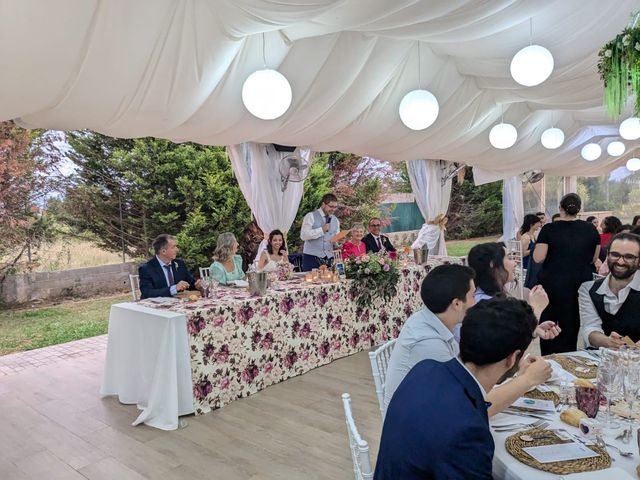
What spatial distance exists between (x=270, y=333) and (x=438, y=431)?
2687 millimetres

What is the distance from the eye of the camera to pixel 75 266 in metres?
6.57

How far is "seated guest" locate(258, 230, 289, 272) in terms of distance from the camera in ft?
14.3

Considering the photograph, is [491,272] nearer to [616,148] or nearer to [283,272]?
[283,272]

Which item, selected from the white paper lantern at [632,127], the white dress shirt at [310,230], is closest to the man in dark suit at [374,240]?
the white dress shirt at [310,230]

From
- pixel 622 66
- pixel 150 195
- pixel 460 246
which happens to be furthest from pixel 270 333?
pixel 460 246

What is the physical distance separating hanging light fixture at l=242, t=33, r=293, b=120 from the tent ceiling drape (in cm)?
23

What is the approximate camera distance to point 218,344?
3203 millimetres

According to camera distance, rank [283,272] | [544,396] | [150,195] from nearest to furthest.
Answer: [544,396] → [283,272] → [150,195]

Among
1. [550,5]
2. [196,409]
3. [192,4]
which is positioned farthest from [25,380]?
[550,5]

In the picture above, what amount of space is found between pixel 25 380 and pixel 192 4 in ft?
12.2

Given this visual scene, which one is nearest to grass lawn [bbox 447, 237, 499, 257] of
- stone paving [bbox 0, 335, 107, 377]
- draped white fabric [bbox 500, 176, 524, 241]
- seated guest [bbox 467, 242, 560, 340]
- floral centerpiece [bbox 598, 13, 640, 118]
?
draped white fabric [bbox 500, 176, 524, 241]

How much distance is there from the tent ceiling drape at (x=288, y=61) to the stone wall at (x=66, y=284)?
3762 mm

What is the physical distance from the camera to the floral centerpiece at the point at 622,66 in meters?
1.90

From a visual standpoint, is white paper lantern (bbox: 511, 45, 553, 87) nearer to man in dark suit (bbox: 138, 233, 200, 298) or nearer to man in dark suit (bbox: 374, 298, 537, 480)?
man in dark suit (bbox: 374, 298, 537, 480)
